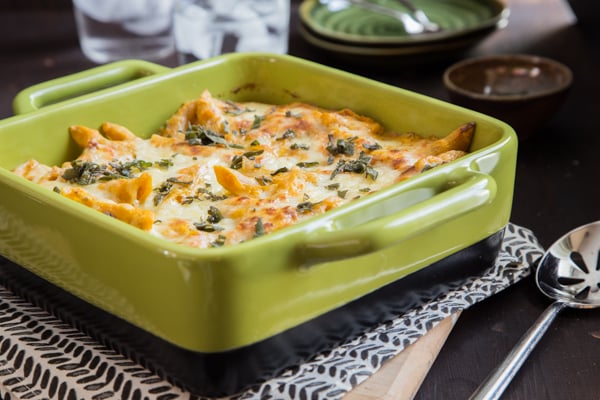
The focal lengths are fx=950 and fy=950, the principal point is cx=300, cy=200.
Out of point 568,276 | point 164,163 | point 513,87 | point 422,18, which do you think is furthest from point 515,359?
point 422,18

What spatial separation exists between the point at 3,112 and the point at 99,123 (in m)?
0.89

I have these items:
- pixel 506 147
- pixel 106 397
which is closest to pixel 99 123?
pixel 106 397

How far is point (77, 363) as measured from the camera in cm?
148

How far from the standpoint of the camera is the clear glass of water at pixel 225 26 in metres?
2.81

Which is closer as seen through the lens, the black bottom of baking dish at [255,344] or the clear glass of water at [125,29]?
the black bottom of baking dish at [255,344]

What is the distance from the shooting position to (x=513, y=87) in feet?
8.41

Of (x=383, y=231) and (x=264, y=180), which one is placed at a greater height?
(x=383, y=231)

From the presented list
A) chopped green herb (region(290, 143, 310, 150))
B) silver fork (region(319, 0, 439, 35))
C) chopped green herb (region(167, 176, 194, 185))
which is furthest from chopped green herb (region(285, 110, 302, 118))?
silver fork (region(319, 0, 439, 35))

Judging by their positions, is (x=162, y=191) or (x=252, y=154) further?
(x=252, y=154)

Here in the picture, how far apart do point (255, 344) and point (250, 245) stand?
0.54 feet

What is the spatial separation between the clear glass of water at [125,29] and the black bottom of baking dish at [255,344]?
1.41m

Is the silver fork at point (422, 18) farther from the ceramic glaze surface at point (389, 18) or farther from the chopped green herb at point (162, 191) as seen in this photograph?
the chopped green herb at point (162, 191)

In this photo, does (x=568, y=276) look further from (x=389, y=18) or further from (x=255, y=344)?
(x=389, y=18)

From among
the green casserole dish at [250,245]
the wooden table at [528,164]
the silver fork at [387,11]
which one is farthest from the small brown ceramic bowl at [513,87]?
the green casserole dish at [250,245]
